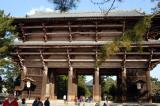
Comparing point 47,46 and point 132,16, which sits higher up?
point 132,16

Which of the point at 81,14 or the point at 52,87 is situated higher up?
the point at 81,14

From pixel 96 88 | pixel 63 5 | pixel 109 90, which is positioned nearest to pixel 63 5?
pixel 63 5

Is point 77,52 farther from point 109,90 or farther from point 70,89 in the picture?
point 109,90

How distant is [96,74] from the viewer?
103 feet

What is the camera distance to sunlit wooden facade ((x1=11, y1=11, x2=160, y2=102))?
30.9 m

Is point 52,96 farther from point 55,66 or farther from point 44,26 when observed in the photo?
point 44,26

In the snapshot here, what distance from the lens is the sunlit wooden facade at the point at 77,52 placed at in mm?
30938

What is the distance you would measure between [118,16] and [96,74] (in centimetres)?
524

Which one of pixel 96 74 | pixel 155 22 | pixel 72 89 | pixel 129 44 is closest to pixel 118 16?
pixel 155 22

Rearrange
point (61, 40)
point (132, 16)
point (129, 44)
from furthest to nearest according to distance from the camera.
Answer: point (61, 40), point (132, 16), point (129, 44)

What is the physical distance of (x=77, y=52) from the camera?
31891 mm

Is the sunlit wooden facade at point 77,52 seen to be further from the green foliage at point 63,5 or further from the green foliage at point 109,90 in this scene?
the green foliage at point 63,5

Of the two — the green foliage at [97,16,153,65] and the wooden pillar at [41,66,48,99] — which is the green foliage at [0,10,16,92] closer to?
the wooden pillar at [41,66,48,99]

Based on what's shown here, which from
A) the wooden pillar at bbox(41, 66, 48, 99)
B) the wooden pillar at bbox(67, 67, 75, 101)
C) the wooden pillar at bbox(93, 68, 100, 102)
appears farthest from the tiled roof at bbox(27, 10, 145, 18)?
the wooden pillar at bbox(93, 68, 100, 102)
